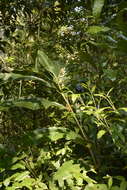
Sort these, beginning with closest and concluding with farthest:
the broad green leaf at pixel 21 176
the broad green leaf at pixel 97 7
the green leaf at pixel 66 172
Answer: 1. the broad green leaf at pixel 97 7
2. the green leaf at pixel 66 172
3. the broad green leaf at pixel 21 176

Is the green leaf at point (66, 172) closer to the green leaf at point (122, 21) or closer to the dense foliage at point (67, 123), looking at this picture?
the dense foliage at point (67, 123)

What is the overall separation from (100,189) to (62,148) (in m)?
0.43

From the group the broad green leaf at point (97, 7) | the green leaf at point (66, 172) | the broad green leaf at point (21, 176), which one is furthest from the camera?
the broad green leaf at point (21, 176)

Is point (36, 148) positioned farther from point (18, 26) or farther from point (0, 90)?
point (18, 26)

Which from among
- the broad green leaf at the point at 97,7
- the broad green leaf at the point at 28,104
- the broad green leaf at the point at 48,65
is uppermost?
the broad green leaf at the point at 97,7

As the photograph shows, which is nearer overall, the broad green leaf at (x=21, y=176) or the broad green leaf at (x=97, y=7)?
the broad green leaf at (x=97, y=7)

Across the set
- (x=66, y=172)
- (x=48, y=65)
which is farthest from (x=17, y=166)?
(x=48, y=65)

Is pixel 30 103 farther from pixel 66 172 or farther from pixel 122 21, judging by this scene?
pixel 122 21

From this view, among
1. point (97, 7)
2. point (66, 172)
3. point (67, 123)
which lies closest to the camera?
point (97, 7)

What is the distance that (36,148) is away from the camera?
1928mm

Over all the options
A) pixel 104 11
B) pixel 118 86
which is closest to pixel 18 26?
pixel 104 11

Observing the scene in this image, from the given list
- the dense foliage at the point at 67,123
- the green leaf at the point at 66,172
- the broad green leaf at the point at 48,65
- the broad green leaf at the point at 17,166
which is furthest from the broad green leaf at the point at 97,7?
the broad green leaf at the point at 17,166

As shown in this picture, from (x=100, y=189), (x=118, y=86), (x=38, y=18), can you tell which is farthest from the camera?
(x=38, y=18)

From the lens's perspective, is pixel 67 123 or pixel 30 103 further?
pixel 67 123
